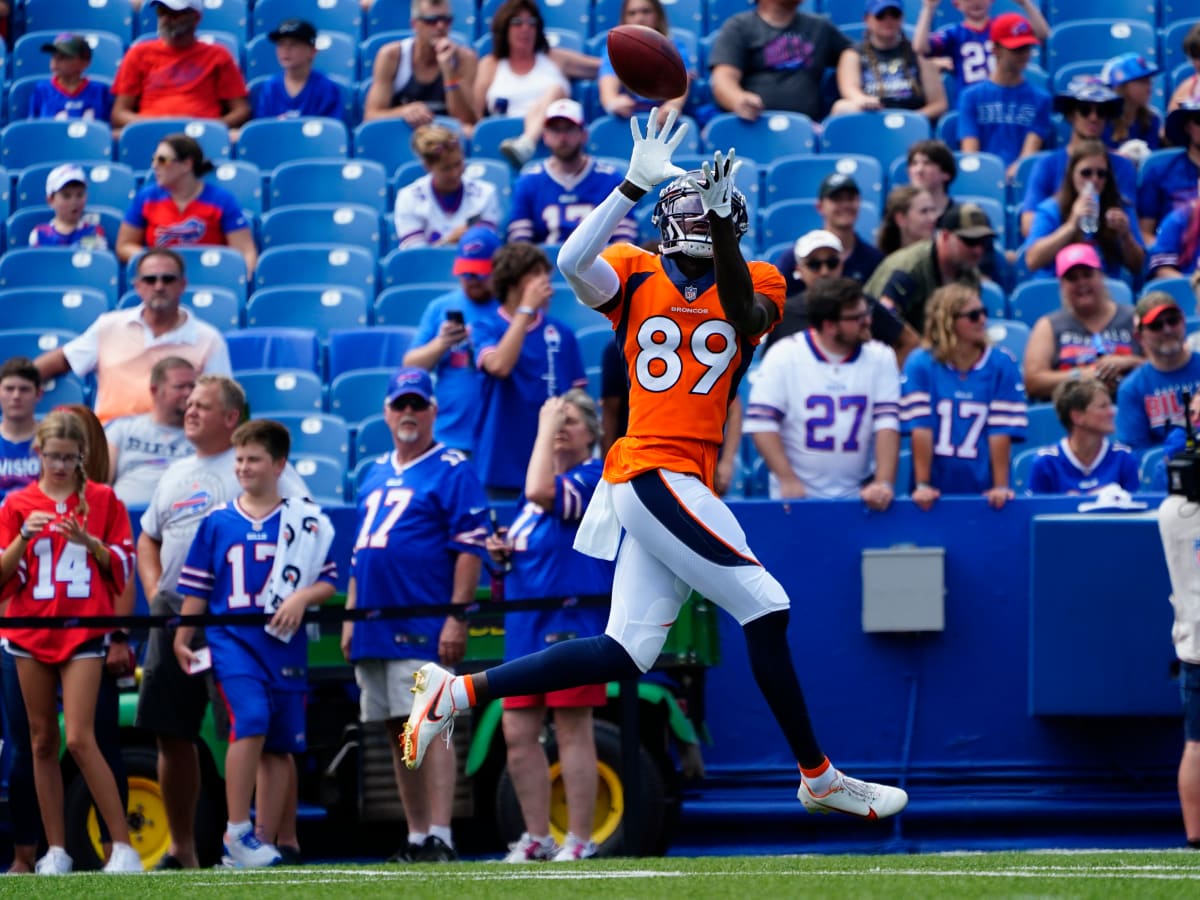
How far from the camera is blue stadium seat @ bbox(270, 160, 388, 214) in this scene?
10984 mm

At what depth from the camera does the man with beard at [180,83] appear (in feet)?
38.2

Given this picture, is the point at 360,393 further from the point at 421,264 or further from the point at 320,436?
the point at 421,264

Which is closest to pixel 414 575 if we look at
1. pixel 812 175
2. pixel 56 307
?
pixel 56 307

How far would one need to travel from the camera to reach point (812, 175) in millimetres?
10367

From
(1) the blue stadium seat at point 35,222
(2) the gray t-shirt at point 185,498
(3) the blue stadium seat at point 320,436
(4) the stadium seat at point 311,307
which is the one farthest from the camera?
(1) the blue stadium seat at point 35,222

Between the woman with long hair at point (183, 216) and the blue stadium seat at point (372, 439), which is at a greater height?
the woman with long hair at point (183, 216)

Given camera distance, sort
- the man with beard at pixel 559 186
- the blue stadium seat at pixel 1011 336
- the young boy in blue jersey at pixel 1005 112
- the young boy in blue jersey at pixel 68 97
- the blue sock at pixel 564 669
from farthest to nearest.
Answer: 1. the young boy in blue jersey at pixel 68 97
2. the young boy in blue jersey at pixel 1005 112
3. the man with beard at pixel 559 186
4. the blue stadium seat at pixel 1011 336
5. the blue sock at pixel 564 669

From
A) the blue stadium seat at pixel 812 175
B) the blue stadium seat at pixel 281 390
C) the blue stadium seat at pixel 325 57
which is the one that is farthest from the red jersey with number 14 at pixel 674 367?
the blue stadium seat at pixel 325 57

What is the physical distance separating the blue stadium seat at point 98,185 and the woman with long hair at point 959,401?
200 inches

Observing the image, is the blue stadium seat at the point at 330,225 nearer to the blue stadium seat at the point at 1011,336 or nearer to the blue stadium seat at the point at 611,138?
the blue stadium seat at the point at 611,138

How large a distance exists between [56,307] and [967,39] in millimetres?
5233

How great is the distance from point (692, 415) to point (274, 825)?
2.54 metres

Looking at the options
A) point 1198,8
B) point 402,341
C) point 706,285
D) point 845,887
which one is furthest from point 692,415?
point 1198,8

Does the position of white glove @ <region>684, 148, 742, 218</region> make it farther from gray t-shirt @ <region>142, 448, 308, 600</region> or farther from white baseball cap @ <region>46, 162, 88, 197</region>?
white baseball cap @ <region>46, 162, 88, 197</region>
